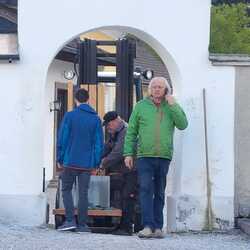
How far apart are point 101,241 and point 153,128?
1557mm

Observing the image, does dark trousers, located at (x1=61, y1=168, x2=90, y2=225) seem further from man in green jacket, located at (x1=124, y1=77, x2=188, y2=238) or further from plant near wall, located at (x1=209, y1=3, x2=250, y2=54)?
plant near wall, located at (x1=209, y1=3, x2=250, y2=54)

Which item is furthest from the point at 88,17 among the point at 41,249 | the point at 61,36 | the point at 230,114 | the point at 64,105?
the point at 64,105

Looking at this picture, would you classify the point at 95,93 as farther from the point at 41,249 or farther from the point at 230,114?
the point at 41,249

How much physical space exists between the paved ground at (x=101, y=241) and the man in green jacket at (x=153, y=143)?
0.33 m

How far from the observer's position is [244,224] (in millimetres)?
11883

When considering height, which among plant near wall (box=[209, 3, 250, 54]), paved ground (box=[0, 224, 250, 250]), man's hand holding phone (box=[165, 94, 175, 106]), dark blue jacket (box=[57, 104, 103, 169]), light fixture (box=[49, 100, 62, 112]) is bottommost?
paved ground (box=[0, 224, 250, 250])

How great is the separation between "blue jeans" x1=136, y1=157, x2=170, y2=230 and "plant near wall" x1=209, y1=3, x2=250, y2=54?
34.1ft

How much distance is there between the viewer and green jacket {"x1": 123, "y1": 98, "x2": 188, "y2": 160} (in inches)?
433

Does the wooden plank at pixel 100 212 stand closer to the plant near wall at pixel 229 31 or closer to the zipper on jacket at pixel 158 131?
the zipper on jacket at pixel 158 131

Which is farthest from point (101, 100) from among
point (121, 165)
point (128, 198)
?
point (128, 198)

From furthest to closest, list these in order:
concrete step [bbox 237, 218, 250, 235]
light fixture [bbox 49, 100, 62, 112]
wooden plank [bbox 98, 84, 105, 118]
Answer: light fixture [bbox 49, 100, 62, 112] < wooden plank [bbox 98, 84, 105, 118] < concrete step [bbox 237, 218, 250, 235]

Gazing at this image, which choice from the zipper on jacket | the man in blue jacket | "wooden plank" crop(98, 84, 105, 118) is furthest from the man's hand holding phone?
"wooden plank" crop(98, 84, 105, 118)

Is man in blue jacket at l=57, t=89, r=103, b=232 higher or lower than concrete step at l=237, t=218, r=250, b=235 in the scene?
higher

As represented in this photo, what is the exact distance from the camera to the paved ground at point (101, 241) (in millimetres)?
10008
